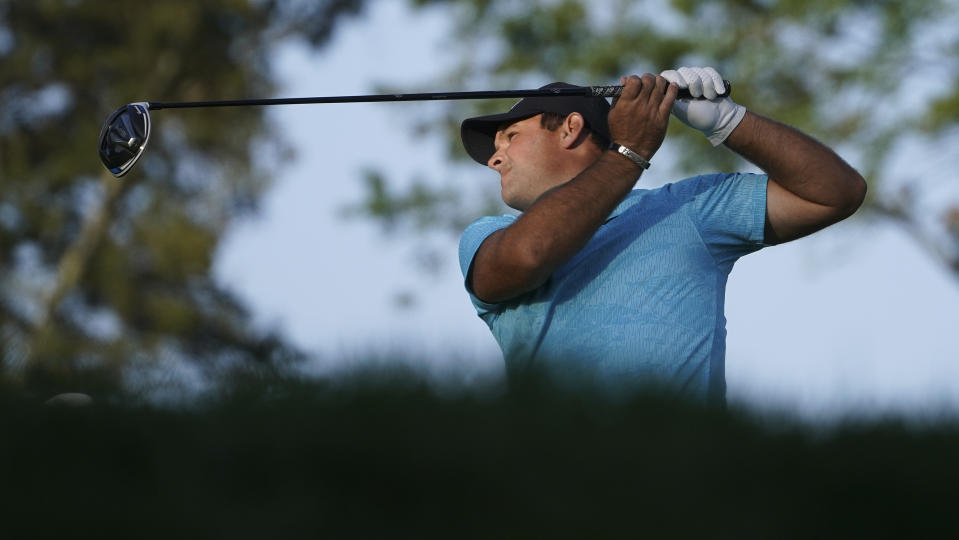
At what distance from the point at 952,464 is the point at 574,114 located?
9.34 ft

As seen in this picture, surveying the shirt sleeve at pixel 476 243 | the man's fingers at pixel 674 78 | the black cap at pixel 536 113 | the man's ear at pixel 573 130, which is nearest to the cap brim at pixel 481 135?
the black cap at pixel 536 113

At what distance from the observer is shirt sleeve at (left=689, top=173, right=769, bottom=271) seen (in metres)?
3.97

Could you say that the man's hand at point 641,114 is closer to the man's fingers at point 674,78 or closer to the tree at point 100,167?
the man's fingers at point 674,78

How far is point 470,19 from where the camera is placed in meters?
20.2

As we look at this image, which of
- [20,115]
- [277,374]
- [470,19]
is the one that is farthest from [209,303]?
[277,374]

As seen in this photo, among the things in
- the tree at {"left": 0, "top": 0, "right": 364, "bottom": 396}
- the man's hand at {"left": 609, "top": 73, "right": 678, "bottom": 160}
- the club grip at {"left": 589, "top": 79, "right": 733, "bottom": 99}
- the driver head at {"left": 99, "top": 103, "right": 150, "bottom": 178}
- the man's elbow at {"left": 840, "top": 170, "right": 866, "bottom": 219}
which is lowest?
the man's elbow at {"left": 840, "top": 170, "right": 866, "bottom": 219}

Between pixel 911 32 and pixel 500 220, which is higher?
pixel 911 32

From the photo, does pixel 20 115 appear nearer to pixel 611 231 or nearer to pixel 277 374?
pixel 611 231

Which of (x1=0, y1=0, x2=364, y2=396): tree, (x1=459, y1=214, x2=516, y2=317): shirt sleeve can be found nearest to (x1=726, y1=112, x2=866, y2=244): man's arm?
(x1=459, y1=214, x2=516, y2=317): shirt sleeve

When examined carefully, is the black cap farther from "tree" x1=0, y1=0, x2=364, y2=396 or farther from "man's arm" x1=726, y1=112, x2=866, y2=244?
"tree" x1=0, y1=0, x2=364, y2=396

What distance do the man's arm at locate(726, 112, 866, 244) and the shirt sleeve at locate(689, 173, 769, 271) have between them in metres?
0.04

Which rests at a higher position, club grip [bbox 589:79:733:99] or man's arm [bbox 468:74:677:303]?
club grip [bbox 589:79:733:99]

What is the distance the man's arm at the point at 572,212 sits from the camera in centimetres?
352

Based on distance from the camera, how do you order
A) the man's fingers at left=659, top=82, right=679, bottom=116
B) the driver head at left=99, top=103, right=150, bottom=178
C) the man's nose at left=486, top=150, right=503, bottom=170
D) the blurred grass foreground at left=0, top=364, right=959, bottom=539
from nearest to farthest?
the blurred grass foreground at left=0, top=364, right=959, bottom=539 → the man's fingers at left=659, top=82, right=679, bottom=116 → the man's nose at left=486, top=150, right=503, bottom=170 → the driver head at left=99, top=103, right=150, bottom=178
